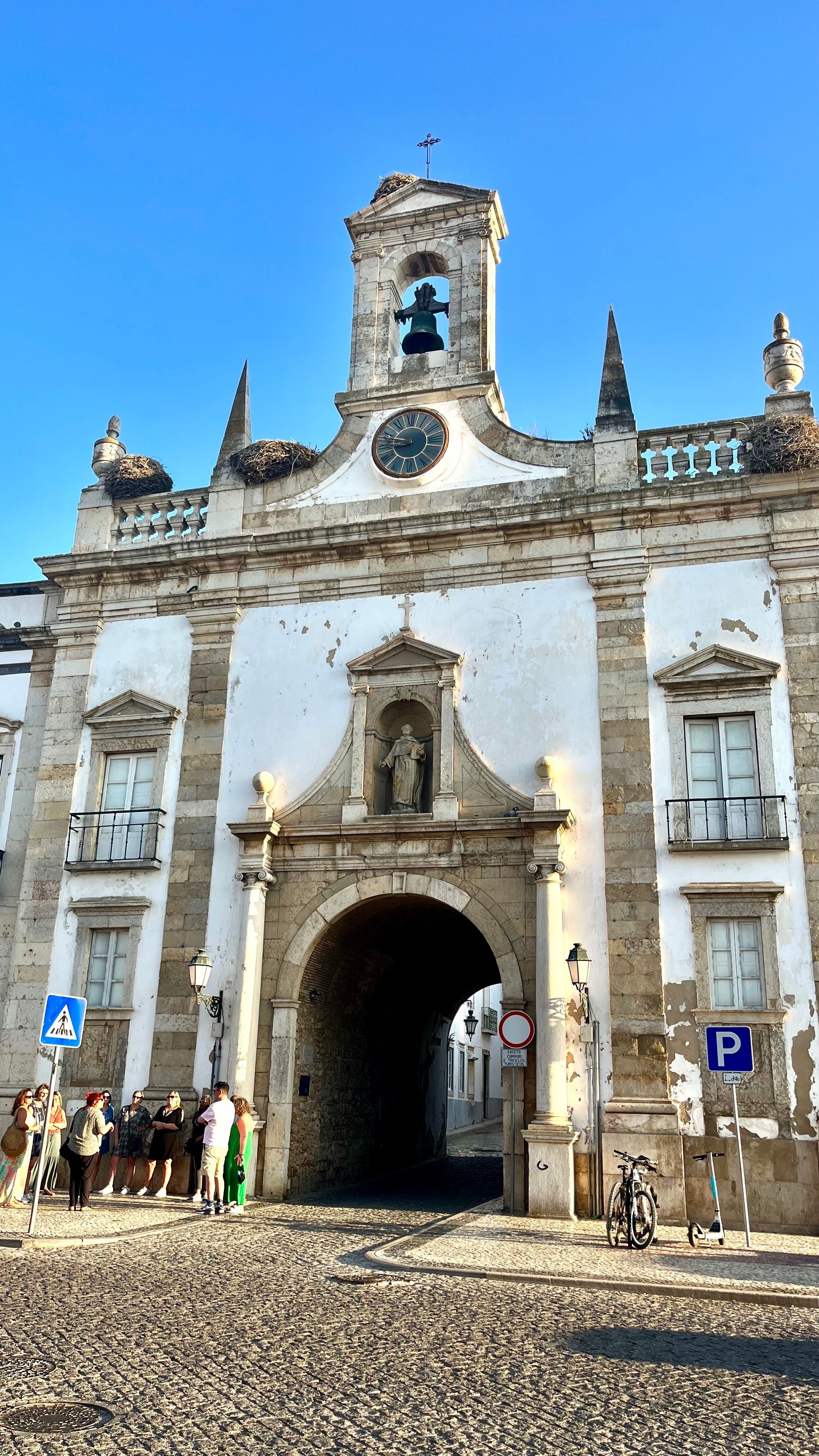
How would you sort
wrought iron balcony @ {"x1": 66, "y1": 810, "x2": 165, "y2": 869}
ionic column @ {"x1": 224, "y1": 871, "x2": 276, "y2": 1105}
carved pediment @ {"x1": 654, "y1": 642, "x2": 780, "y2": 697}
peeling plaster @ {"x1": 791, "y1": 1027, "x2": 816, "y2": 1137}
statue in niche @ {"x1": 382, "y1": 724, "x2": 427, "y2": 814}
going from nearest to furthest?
peeling plaster @ {"x1": 791, "y1": 1027, "x2": 816, "y2": 1137} → carved pediment @ {"x1": 654, "y1": 642, "x2": 780, "y2": 697} → ionic column @ {"x1": 224, "y1": 871, "x2": 276, "y2": 1105} → statue in niche @ {"x1": 382, "y1": 724, "x2": 427, "y2": 814} → wrought iron balcony @ {"x1": 66, "y1": 810, "x2": 165, "y2": 869}

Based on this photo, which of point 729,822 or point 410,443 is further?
point 410,443

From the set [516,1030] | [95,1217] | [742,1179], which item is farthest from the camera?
[516,1030]

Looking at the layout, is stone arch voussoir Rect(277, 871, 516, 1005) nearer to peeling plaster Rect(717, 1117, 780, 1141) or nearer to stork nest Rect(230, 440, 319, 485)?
peeling plaster Rect(717, 1117, 780, 1141)

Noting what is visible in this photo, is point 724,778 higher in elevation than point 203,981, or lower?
higher

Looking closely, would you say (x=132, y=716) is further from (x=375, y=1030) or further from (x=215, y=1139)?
(x=215, y=1139)

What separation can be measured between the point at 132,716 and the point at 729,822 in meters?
8.54

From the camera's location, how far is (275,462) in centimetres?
1741

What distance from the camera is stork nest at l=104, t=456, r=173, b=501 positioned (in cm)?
1828

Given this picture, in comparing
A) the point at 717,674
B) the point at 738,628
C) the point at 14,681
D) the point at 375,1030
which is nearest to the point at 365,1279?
the point at 717,674

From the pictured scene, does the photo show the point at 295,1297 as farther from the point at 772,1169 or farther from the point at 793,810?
the point at 793,810

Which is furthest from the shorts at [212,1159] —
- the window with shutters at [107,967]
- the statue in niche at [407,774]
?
the statue in niche at [407,774]

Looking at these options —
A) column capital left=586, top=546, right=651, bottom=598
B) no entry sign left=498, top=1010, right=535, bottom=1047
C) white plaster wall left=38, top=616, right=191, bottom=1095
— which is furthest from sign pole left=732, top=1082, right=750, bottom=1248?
white plaster wall left=38, top=616, right=191, bottom=1095

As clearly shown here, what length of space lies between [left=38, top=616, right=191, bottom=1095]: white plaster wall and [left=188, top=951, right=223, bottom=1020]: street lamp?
83cm

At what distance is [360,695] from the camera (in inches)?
619
